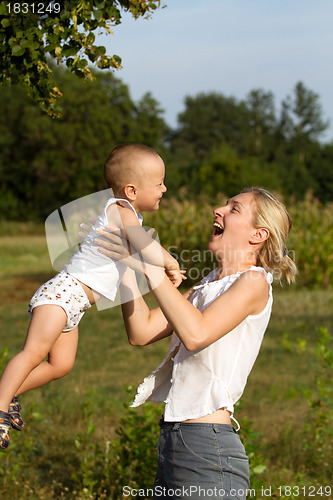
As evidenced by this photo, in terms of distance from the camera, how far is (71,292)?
2.50 meters

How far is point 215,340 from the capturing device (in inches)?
80.0

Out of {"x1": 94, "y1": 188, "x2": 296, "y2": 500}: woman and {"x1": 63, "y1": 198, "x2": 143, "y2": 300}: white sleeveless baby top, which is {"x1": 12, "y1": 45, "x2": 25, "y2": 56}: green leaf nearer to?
{"x1": 63, "y1": 198, "x2": 143, "y2": 300}: white sleeveless baby top

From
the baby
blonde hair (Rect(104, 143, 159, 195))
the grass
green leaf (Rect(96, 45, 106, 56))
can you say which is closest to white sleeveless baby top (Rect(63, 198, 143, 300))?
Answer: the baby

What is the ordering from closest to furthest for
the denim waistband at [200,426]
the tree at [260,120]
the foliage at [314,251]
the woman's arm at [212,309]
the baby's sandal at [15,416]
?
the woman's arm at [212,309] → the denim waistband at [200,426] → the baby's sandal at [15,416] → the foliage at [314,251] → the tree at [260,120]

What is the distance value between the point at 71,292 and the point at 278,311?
848cm

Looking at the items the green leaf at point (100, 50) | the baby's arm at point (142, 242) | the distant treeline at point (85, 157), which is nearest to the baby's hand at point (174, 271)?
the baby's arm at point (142, 242)

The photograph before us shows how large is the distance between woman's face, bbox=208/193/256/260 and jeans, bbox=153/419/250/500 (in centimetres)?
64

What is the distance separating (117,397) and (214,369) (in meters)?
4.37

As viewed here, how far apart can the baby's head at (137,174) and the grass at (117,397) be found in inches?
63.0

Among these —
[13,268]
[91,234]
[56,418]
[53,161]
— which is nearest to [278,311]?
[56,418]

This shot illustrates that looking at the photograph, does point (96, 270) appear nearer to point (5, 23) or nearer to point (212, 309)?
point (212, 309)

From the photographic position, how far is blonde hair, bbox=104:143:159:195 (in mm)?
2477

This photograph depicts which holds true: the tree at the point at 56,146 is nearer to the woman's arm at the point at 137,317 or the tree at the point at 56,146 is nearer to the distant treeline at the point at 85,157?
the distant treeline at the point at 85,157

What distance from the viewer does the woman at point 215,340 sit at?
200 centimetres
